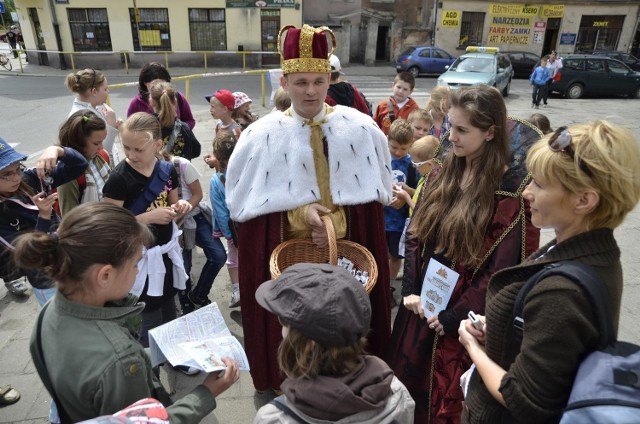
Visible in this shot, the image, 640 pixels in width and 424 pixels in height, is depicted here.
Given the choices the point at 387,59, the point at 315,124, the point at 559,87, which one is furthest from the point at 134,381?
the point at 387,59

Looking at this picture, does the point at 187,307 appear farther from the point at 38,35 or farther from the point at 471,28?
the point at 471,28

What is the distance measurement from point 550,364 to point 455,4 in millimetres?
26770

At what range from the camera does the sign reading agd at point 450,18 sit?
2422 centimetres

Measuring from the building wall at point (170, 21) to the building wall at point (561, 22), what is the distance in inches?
342

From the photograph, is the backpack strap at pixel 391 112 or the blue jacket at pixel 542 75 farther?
the blue jacket at pixel 542 75

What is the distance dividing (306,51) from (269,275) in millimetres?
1298

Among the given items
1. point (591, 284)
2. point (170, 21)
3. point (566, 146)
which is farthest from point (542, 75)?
point (170, 21)

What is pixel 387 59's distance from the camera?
25391mm

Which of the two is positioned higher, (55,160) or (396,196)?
(55,160)

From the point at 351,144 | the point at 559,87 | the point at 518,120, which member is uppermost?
the point at 518,120

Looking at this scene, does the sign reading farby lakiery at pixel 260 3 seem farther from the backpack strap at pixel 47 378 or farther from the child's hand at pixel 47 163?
the backpack strap at pixel 47 378

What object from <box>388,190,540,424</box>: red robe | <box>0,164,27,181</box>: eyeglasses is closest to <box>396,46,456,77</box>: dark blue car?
<box>388,190,540,424</box>: red robe

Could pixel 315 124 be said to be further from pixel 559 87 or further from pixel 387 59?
pixel 387 59

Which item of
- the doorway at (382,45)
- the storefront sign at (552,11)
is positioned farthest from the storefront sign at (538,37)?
the doorway at (382,45)
